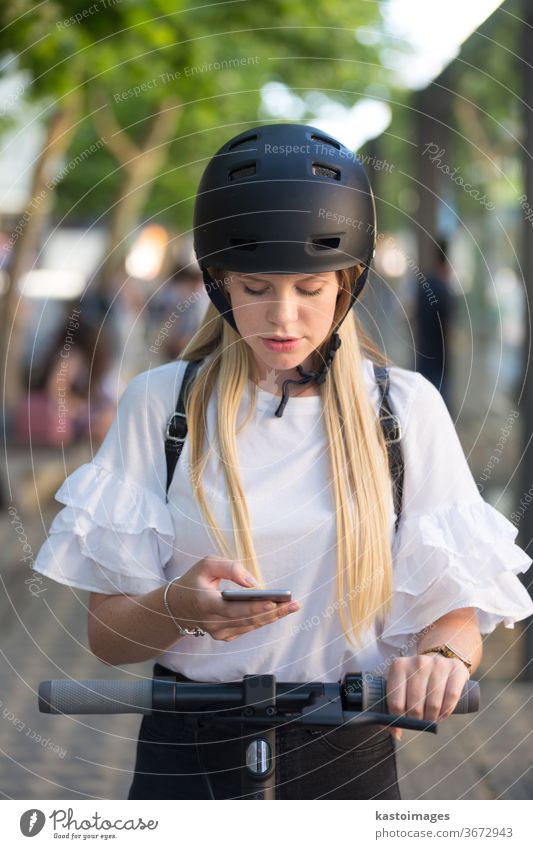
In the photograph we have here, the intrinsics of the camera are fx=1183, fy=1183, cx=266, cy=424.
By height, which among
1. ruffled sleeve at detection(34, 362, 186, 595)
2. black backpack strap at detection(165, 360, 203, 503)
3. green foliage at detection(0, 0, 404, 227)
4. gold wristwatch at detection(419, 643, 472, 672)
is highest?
green foliage at detection(0, 0, 404, 227)

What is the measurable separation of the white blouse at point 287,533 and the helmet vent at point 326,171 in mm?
429

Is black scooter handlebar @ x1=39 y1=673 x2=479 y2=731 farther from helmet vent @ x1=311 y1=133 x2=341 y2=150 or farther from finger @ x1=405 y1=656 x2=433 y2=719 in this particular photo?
helmet vent @ x1=311 y1=133 x2=341 y2=150

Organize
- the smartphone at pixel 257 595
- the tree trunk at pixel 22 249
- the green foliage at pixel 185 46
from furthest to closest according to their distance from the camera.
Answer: the tree trunk at pixel 22 249, the green foliage at pixel 185 46, the smartphone at pixel 257 595

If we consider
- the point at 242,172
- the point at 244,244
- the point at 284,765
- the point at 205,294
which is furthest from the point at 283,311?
the point at 205,294

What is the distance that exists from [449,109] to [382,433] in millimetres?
9904

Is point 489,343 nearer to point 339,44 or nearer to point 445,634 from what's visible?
point 339,44

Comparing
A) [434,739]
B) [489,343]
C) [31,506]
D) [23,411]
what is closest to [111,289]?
[23,411]

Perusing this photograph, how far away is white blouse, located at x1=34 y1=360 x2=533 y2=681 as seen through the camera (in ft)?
7.25

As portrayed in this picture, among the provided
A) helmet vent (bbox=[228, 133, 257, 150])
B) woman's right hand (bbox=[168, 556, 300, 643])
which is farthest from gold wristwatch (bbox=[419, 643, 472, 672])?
helmet vent (bbox=[228, 133, 257, 150])

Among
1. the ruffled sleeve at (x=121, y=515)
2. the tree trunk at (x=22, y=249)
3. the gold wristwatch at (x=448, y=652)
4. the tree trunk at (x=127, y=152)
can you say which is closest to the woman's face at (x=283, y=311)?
the ruffled sleeve at (x=121, y=515)

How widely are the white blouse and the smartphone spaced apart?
0.40m

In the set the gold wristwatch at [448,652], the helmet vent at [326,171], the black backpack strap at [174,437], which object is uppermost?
the helmet vent at [326,171]

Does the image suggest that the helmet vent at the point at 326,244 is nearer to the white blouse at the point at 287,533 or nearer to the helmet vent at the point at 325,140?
the helmet vent at the point at 325,140

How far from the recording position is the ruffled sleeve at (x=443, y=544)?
2.20 metres
